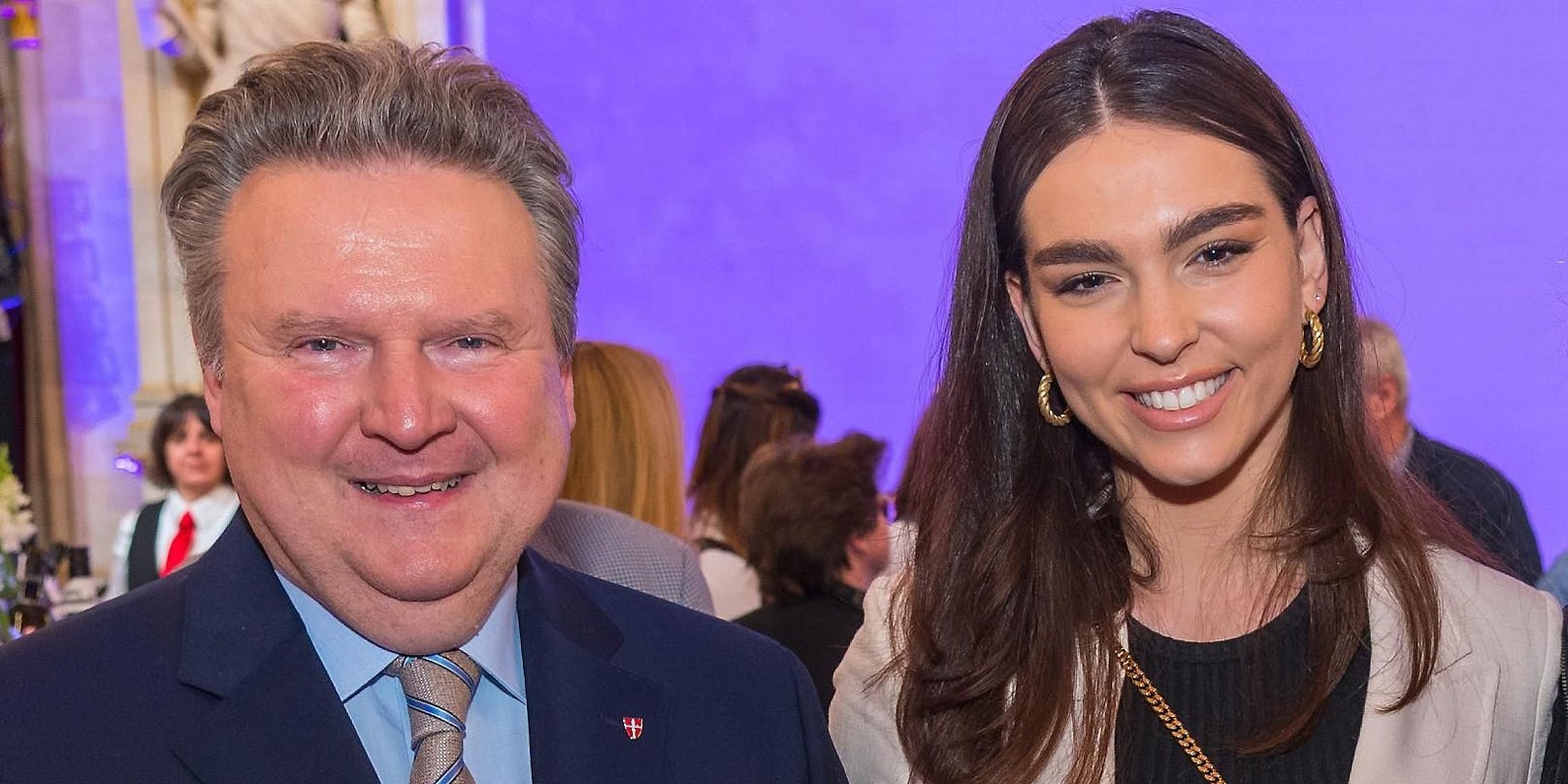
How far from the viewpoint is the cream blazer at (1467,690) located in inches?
81.8

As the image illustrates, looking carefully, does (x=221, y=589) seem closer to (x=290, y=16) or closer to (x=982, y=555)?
(x=982, y=555)

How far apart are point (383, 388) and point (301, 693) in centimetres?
32

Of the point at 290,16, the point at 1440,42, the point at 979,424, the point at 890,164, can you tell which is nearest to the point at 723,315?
the point at 890,164

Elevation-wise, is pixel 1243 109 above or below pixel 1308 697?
above

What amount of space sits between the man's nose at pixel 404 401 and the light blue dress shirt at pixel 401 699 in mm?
231

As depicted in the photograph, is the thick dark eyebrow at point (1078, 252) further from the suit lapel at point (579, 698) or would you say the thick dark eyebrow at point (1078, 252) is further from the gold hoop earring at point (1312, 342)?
the suit lapel at point (579, 698)

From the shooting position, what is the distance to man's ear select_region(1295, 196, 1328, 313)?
222 cm

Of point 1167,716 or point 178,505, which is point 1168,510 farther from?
point 178,505

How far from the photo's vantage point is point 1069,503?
241cm

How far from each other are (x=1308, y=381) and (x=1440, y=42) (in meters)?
5.68

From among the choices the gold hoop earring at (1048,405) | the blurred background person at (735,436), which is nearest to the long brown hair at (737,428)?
the blurred background person at (735,436)

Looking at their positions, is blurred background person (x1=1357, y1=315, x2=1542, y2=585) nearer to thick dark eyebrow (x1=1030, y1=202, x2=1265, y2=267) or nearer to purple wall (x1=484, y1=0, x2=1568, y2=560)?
thick dark eyebrow (x1=1030, y1=202, x2=1265, y2=267)

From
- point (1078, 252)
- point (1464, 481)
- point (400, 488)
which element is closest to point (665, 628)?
point (400, 488)

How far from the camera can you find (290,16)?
8.12 metres
